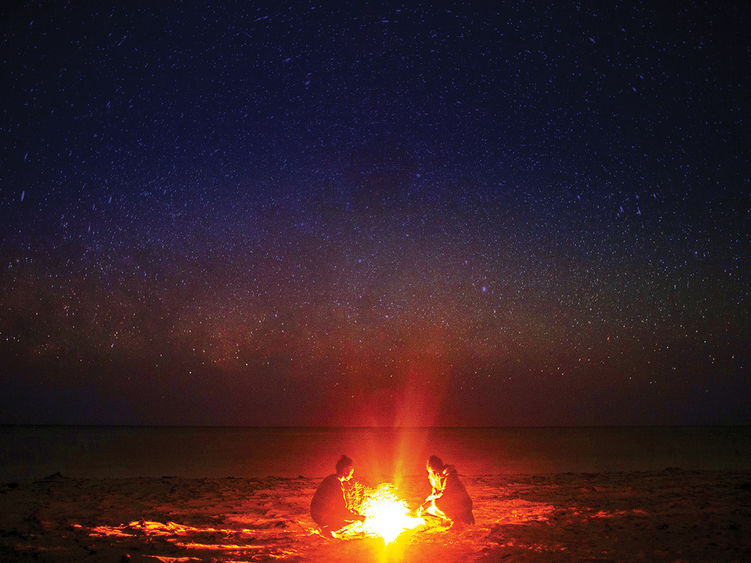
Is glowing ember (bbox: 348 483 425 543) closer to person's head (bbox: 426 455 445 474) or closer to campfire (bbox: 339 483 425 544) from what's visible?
campfire (bbox: 339 483 425 544)

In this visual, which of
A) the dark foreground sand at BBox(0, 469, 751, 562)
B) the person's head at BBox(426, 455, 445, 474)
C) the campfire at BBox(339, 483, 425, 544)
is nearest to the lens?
the dark foreground sand at BBox(0, 469, 751, 562)

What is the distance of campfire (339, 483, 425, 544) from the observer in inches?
306

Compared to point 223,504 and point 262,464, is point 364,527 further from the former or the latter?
point 262,464

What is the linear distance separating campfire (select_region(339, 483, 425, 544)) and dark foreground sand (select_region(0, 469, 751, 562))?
0.26 m

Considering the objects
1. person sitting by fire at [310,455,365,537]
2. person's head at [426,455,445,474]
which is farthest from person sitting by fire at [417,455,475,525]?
person sitting by fire at [310,455,365,537]

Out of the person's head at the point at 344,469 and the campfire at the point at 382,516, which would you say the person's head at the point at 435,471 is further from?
the person's head at the point at 344,469

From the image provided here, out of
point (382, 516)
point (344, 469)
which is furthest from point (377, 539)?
point (344, 469)

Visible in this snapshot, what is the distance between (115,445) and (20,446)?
184 inches

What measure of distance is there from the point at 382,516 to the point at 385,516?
0.04 m

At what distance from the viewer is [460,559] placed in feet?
21.7

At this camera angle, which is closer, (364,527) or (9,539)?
(9,539)

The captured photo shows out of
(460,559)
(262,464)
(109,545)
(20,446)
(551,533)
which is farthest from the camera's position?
(20,446)

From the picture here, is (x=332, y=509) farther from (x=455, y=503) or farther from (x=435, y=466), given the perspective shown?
→ (x=455, y=503)

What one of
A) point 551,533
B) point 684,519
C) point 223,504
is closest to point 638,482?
point 684,519
